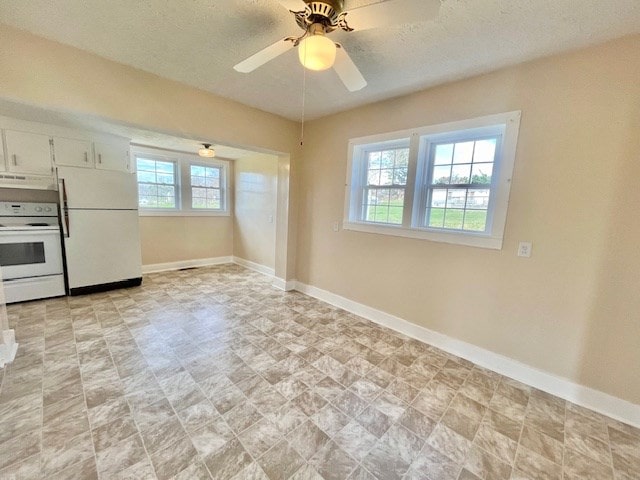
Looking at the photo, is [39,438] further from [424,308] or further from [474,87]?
[474,87]

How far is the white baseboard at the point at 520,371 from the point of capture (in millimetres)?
1842

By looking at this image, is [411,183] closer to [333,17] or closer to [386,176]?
[386,176]

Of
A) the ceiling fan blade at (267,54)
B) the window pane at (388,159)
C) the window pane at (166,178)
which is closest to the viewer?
the ceiling fan blade at (267,54)

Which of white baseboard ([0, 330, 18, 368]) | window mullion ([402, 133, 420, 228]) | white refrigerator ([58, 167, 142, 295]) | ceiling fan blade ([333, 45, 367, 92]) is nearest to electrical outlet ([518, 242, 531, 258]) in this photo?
window mullion ([402, 133, 420, 228])

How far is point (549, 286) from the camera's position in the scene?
2062 mm

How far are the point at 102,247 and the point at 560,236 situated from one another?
533 centimetres

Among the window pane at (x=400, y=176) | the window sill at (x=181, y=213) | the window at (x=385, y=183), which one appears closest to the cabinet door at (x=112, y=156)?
the window sill at (x=181, y=213)

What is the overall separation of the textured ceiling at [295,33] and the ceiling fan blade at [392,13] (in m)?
0.31

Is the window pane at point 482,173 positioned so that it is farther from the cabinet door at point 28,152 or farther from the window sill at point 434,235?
the cabinet door at point 28,152

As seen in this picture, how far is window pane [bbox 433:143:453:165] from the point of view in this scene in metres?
2.60

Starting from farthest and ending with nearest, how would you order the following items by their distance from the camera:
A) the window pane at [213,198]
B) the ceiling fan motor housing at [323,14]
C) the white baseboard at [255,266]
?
the window pane at [213,198], the white baseboard at [255,266], the ceiling fan motor housing at [323,14]

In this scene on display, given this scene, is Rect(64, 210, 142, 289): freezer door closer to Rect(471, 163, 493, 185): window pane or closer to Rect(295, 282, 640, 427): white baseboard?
Rect(295, 282, 640, 427): white baseboard

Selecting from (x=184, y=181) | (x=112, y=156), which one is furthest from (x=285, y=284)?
(x=112, y=156)

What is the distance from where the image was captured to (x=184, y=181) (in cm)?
518
